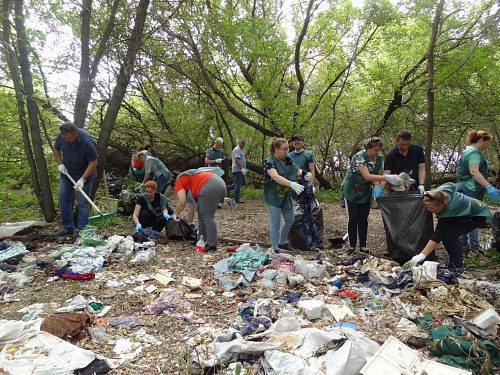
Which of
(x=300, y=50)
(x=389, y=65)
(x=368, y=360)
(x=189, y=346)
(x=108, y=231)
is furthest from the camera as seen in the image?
(x=300, y=50)

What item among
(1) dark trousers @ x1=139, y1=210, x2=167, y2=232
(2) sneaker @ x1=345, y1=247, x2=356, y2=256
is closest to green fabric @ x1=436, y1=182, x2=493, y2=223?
(2) sneaker @ x1=345, y1=247, x2=356, y2=256

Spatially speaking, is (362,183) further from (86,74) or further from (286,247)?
(86,74)

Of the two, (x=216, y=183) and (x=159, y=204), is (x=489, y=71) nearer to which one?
(x=216, y=183)

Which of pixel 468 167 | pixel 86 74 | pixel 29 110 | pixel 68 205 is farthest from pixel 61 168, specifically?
pixel 468 167

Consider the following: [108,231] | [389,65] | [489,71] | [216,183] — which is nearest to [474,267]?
[216,183]

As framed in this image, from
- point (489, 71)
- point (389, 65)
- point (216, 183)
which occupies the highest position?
point (389, 65)

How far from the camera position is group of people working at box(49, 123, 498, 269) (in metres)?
3.14

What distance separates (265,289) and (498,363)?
1.73 meters

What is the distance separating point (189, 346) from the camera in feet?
6.66

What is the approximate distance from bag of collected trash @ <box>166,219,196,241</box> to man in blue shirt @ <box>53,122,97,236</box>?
3.84 feet

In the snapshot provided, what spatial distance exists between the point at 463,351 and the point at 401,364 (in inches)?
16.7

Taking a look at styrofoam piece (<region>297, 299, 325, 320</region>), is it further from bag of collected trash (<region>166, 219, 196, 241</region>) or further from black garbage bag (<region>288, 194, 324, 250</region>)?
bag of collected trash (<region>166, 219, 196, 241</region>)

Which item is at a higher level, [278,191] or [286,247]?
[278,191]

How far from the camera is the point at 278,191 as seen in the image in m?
3.79
